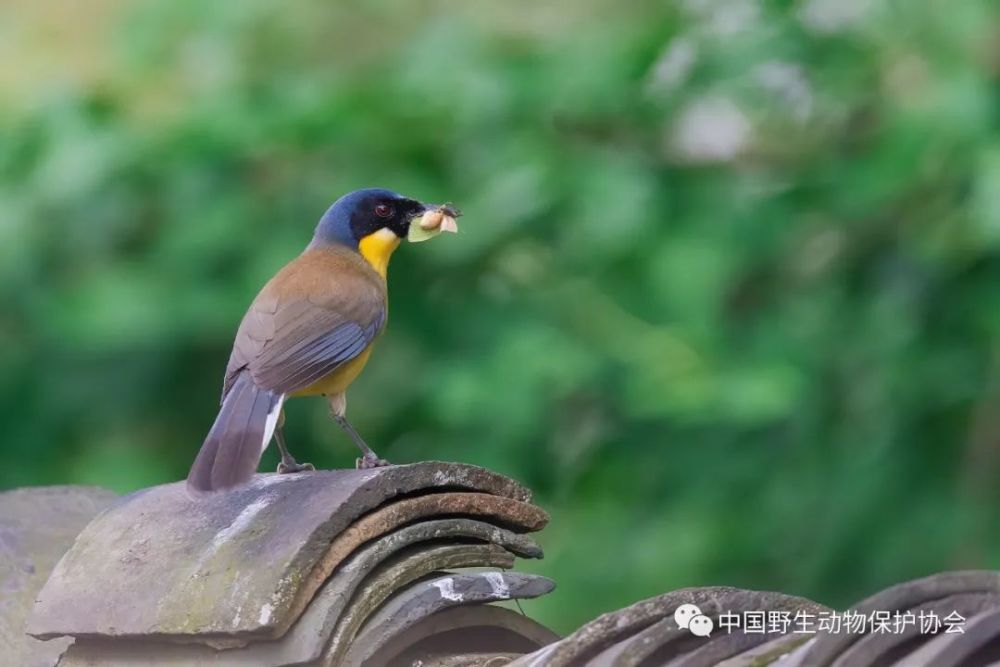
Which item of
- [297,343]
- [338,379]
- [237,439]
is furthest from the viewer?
[338,379]

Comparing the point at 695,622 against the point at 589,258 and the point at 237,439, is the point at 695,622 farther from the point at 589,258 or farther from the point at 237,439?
the point at 589,258

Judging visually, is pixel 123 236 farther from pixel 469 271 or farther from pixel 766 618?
pixel 766 618

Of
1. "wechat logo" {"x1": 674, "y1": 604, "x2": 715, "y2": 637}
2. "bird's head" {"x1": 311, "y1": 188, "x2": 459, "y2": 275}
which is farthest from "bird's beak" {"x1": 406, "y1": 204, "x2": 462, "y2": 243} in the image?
"wechat logo" {"x1": 674, "y1": 604, "x2": 715, "y2": 637}

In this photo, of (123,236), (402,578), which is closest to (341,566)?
(402,578)

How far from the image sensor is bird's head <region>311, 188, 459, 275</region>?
16.0ft

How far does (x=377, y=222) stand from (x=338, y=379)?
0.83 meters

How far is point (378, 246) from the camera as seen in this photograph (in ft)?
16.1

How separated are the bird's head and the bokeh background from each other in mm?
1084

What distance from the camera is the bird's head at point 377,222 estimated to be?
4871mm

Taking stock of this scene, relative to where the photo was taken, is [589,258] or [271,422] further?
[589,258]

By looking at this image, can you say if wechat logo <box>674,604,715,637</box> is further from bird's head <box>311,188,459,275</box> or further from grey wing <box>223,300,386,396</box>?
bird's head <box>311,188,459,275</box>

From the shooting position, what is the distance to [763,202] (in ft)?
20.8

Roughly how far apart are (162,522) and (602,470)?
12.7 ft

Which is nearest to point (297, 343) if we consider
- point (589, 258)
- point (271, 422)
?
point (271, 422)
